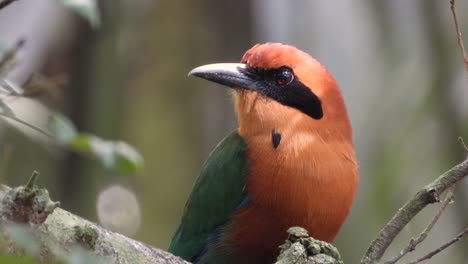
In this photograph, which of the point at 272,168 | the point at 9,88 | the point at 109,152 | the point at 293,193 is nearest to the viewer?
the point at 9,88

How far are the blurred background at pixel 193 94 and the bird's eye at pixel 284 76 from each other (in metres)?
1.28

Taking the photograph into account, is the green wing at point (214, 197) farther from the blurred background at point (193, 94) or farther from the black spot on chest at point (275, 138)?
the blurred background at point (193, 94)

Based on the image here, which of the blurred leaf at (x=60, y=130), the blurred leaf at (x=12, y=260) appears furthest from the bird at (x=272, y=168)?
the blurred leaf at (x=12, y=260)

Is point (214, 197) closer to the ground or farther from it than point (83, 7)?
closer to the ground

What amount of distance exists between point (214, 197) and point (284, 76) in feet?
1.98

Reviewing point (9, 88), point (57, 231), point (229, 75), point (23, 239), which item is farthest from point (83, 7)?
point (23, 239)

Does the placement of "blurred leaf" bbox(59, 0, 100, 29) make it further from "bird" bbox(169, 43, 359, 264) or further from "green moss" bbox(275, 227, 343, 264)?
"bird" bbox(169, 43, 359, 264)

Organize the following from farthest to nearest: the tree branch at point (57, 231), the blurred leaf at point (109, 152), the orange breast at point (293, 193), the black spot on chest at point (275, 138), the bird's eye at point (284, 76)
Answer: the bird's eye at point (284, 76)
the black spot on chest at point (275, 138)
the orange breast at point (293, 193)
the blurred leaf at point (109, 152)
the tree branch at point (57, 231)

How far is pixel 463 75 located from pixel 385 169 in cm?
75

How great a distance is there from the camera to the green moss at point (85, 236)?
2.32 meters

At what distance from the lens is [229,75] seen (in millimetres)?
4234

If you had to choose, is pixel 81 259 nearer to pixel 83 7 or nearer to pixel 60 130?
pixel 60 130

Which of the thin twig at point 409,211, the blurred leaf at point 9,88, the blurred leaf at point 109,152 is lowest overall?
the thin twig at point 409,211

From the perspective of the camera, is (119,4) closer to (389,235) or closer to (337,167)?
(337,167)
